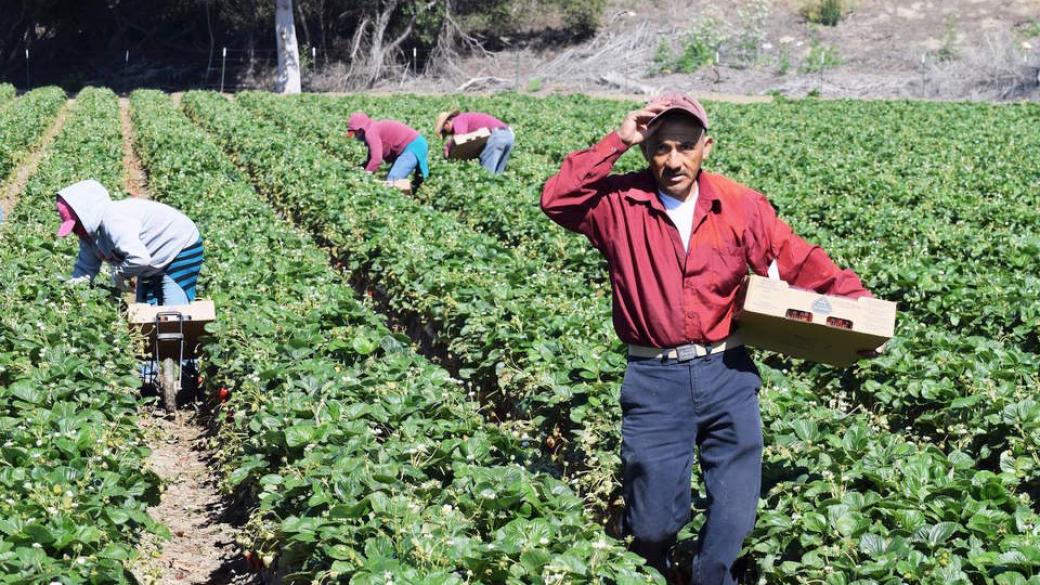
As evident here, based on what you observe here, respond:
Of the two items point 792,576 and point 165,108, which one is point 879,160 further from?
point 165,108

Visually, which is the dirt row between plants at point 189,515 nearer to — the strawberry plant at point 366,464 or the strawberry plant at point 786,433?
the strawberry plant at point 366,464

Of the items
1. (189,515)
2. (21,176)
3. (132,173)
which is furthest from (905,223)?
(21,176)

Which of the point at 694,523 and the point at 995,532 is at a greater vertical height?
the point at 995,532

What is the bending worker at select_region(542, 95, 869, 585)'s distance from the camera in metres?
4.09

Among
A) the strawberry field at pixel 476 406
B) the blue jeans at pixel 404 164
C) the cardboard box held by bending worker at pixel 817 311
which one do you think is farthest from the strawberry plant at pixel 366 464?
the blue jeans at pixel 404 164

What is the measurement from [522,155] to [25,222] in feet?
26.7

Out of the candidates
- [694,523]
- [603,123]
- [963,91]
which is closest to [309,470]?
[694,523]

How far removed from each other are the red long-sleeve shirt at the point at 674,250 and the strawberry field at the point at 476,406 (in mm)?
781

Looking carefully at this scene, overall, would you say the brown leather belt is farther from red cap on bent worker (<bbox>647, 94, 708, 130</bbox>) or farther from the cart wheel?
the cart wheel

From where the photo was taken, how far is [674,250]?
4.10 m

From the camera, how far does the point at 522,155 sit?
672 inches

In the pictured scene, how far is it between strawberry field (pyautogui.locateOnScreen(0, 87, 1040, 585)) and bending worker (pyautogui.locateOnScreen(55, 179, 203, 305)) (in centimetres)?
31

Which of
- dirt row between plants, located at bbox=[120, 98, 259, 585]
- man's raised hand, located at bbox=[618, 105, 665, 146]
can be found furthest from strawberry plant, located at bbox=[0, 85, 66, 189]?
man's raised hand, located at bbox=[618, 105, 665, 146]

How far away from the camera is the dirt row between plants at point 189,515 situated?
17.9 ft
